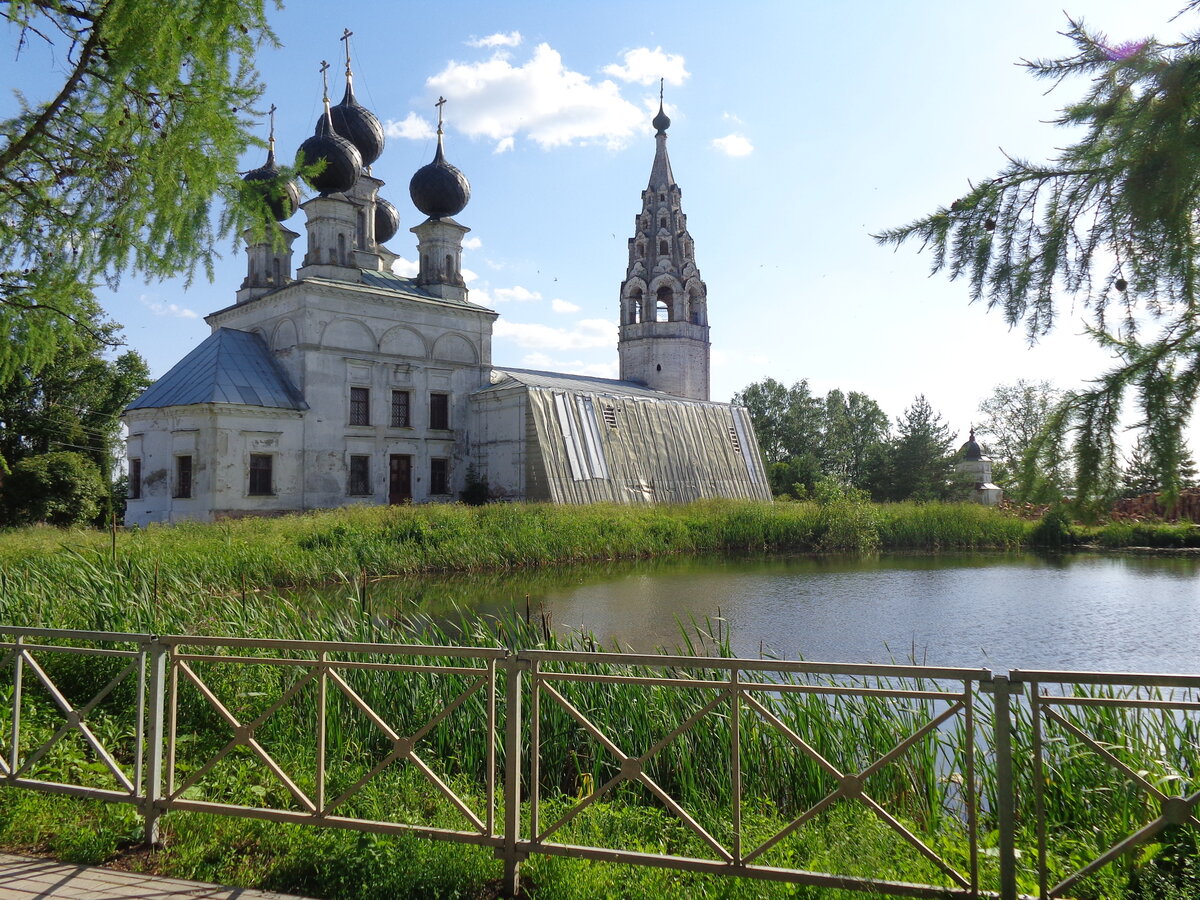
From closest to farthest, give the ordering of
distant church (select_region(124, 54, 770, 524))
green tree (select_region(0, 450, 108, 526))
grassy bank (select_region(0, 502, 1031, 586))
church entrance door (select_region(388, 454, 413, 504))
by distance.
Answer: grassy bank (select_region(0, 502, 1031, 586))
green tree (select_region(0, 450, 108, 526))
distant church (select_region(124, 54, 770, 524))
church entrance door (select_region(388, 454, 413, 504))

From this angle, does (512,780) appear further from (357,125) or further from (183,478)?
(357,125)

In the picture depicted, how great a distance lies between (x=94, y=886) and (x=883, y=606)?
12.7m

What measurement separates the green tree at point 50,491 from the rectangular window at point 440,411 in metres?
10.1

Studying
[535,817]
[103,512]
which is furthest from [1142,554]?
[103,512]

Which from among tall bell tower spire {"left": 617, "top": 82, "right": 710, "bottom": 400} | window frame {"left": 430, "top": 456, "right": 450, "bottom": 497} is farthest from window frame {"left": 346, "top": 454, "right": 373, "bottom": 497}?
tall bell tower spire {"left": 617, "top": 82, "right": 710, "bottom": 400}

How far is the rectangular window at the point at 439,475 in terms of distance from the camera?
2903 centimetres

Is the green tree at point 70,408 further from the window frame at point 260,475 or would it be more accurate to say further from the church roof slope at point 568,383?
the church roof slope at point 568,383

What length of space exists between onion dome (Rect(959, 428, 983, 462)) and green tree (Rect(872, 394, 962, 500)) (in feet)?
19.1

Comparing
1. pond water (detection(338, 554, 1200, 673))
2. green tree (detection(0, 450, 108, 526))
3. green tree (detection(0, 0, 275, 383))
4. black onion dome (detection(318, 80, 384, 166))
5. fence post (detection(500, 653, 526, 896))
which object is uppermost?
black onion dome (detection(318, 80, 384, 166))

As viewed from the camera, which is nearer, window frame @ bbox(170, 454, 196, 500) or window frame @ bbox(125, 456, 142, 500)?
window frame @ bbox(170, 454, 196, 500)

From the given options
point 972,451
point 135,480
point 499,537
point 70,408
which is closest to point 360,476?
point 135,480

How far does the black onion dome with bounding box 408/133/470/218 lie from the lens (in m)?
30.5

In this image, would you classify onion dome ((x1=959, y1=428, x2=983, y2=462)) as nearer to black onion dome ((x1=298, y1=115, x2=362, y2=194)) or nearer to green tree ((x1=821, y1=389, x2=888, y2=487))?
green tree ((x1=821, y1=389, x2=888, y2=487))

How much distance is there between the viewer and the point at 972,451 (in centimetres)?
4941
